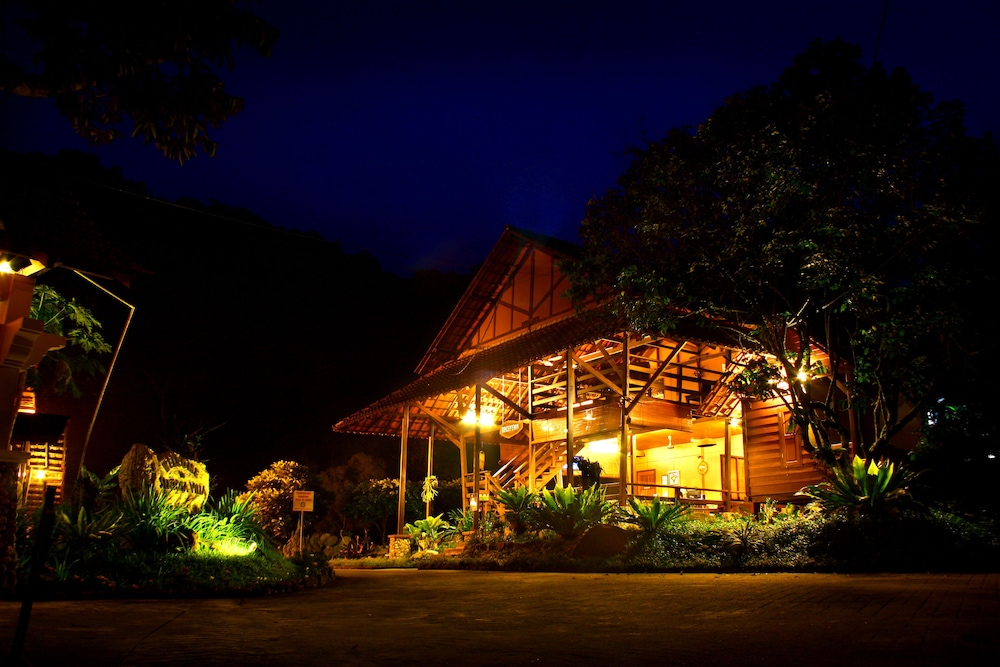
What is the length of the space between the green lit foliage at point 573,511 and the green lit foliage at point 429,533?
456 centimetres

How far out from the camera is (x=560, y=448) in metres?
21.2

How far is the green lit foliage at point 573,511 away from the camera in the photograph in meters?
14.4

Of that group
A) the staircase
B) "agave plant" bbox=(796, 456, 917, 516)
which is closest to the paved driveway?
"agave plant" bbox=(796, 456, 917, 516)

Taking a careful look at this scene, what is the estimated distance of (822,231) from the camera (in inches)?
493

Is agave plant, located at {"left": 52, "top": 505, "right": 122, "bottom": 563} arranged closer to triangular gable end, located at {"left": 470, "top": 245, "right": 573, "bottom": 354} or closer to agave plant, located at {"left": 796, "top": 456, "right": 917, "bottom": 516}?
agave plant, located at {"left": 796, "top": 456, "right": 917, "bottom": 516}

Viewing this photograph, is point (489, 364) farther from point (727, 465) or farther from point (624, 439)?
point (727, 465)

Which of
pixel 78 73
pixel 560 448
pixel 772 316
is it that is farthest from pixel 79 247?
pixel 560 448

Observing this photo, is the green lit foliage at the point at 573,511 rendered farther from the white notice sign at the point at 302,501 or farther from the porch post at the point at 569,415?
the white notice sign at the point at 302,501

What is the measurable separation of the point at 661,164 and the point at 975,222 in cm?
526

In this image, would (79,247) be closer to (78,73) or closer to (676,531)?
(78,73)

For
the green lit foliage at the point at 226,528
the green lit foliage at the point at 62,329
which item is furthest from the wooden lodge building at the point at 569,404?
the green lit foliage at the point at 62,329

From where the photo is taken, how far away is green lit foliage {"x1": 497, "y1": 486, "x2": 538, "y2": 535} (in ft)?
51.0

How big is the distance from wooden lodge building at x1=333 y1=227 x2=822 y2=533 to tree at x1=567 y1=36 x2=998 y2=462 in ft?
7.46

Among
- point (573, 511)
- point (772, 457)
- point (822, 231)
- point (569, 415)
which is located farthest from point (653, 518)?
point (772, 457)
